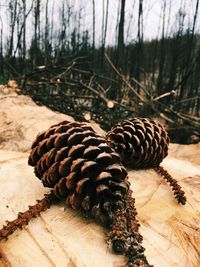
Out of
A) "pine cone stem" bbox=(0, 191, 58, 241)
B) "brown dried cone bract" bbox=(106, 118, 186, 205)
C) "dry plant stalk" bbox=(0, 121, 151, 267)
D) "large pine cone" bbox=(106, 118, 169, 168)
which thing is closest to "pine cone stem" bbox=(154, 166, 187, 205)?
"brown dried cone bract" bbox=(106, 118, 186, 205)

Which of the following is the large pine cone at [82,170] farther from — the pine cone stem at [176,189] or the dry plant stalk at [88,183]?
the pine cone stem at [176,189]

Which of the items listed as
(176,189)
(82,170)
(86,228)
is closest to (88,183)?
(82,170)

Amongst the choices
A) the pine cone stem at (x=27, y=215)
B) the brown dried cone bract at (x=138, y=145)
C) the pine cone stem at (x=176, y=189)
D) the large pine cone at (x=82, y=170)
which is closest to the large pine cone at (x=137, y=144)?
the brown dried cone bract at (x=138, y=145)

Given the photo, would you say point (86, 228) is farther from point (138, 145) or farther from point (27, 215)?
point (138, 145)

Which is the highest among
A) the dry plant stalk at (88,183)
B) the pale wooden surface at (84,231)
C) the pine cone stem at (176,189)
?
the dry plant stalk at (88,183)

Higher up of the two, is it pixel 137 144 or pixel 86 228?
pixel 137 144
